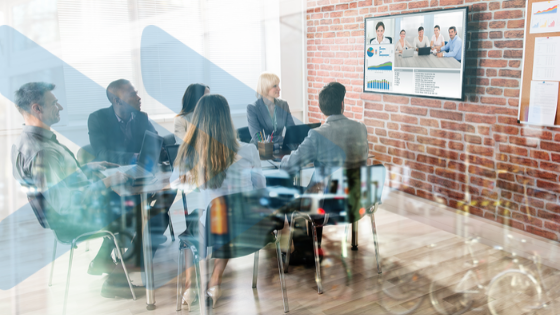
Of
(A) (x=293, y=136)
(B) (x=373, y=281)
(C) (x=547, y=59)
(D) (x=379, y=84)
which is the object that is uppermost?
(C) (x=547, y=59)

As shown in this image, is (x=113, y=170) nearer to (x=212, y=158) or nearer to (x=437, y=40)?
(x=212, y=158)

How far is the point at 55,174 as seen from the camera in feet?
7.23

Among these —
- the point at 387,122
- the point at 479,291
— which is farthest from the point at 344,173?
the point at 387,122

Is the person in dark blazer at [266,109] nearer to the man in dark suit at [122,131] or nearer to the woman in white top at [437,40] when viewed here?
the man in dark suit at [122,131]

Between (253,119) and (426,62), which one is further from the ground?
(426,62)

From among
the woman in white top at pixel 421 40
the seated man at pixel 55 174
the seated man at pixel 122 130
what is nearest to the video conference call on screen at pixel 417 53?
the woman in white top at pixel 421 40

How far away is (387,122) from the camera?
414 cm

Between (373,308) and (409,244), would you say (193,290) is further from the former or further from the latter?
(409,244)

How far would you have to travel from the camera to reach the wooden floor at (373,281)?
2.36 meters

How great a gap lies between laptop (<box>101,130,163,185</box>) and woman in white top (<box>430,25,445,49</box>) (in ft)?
7.49

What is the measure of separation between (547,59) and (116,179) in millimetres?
2709

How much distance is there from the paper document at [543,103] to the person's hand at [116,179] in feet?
8.49

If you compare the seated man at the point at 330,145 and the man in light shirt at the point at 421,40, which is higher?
the man in light shirt at the point at 421,40

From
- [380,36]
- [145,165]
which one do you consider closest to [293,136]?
[145,165]
